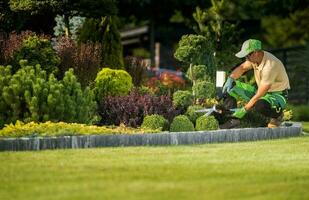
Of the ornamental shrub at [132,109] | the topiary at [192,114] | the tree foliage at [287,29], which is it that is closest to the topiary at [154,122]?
the ornamental shrub at [132,109]

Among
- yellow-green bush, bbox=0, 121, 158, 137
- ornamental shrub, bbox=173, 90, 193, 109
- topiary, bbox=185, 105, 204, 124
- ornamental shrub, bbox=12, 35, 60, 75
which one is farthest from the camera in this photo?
ornamental shrub, bbox=12, 35, 60, 75

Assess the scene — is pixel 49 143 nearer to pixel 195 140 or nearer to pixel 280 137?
pixel 195 140

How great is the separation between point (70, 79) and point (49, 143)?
2.24 m

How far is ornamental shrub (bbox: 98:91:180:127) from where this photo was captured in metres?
16.8

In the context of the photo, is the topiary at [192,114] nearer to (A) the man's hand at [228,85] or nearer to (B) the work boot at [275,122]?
(A) the man's hand at [228,85]

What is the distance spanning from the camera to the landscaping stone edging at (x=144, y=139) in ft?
44.8

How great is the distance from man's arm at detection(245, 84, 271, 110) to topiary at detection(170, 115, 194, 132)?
122 centimetres

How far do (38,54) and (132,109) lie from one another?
7.63 feet

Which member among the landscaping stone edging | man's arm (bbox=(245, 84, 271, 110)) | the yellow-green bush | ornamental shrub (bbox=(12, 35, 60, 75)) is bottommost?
the landscaping stone edging

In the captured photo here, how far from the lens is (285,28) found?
1836 inches

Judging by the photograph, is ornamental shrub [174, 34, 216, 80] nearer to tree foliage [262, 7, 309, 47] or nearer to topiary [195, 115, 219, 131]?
topiary [195, 115, 219, 131]

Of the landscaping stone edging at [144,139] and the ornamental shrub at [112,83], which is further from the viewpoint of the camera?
the ornamental shrub at [112,83]

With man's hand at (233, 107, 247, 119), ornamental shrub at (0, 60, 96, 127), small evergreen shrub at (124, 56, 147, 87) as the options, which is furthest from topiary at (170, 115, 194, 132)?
small evergreen shrub at (124, 56, 147, 87)

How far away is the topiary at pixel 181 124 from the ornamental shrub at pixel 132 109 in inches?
31.5
